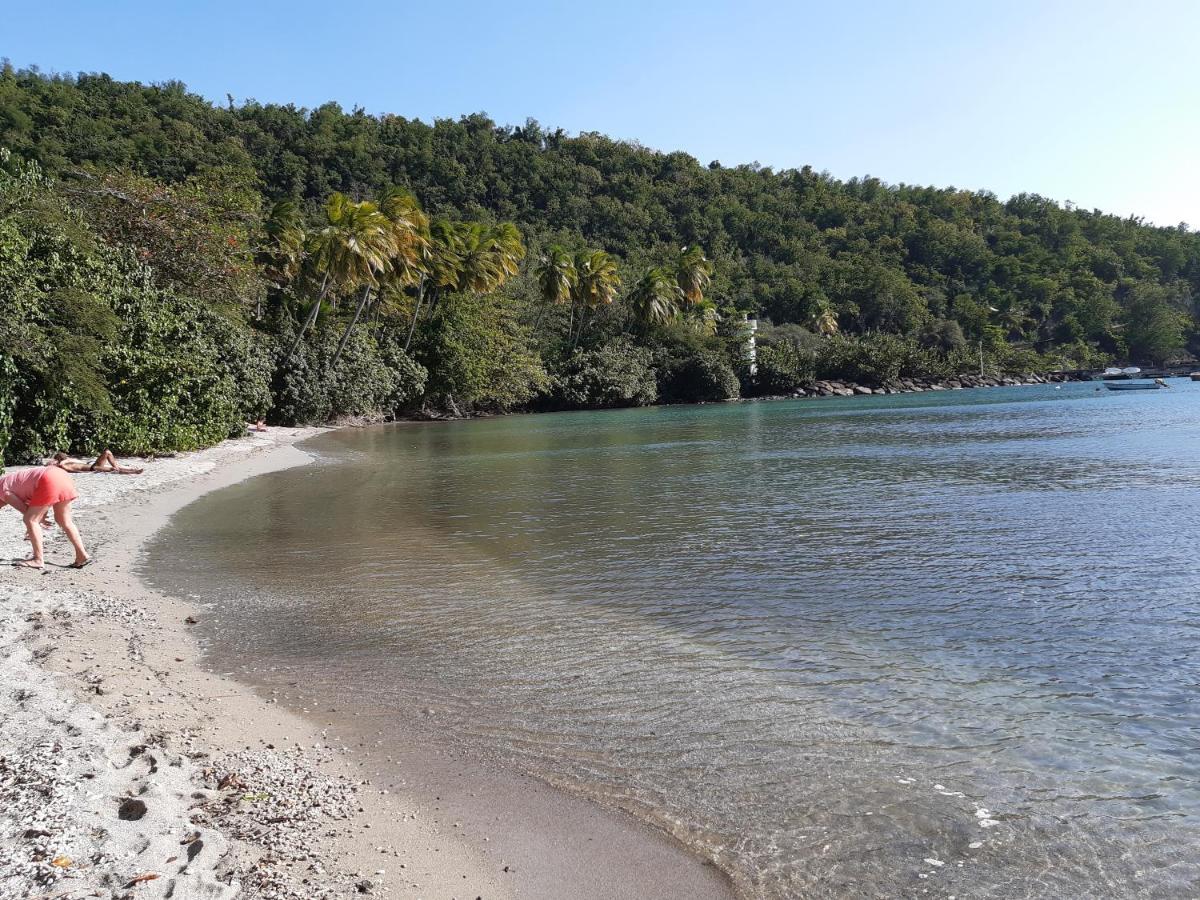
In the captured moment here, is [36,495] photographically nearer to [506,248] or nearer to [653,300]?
[506,248]

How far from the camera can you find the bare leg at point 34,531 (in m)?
9.72

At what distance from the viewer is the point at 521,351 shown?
62.7 meters

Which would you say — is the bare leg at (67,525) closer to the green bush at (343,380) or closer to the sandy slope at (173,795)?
the sandy slope at (173,795)

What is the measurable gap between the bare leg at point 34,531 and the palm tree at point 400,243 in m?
38.4

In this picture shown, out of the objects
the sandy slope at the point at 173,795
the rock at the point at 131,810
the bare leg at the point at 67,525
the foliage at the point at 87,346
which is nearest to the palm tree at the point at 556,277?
the foliage at the point at 87,346

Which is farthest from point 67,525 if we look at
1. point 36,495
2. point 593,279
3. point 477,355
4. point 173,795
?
point 593,279

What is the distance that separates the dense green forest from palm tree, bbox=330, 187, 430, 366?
274 millimetres

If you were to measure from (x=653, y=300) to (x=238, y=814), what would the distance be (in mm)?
72961

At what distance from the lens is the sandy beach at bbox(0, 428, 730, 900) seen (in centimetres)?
369

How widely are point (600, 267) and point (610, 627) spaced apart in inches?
2580

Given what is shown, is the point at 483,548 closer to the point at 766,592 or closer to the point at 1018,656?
the point at 766,592

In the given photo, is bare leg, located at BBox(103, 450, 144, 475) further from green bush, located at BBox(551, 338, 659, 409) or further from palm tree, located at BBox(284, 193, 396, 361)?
green bush, located at BBox(551, 338, 659, 409)

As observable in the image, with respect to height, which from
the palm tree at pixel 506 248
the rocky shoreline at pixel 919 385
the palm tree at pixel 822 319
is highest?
the palm tree at pixel 506 248

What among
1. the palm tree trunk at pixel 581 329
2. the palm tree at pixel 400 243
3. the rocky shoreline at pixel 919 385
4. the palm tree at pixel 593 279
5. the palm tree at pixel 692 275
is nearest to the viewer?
the palm tree at pixel 400 243
